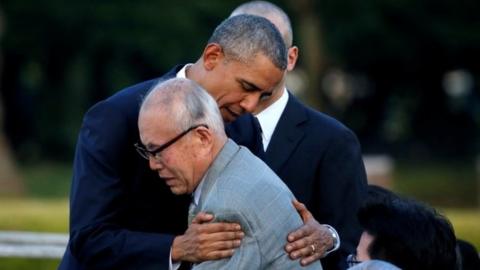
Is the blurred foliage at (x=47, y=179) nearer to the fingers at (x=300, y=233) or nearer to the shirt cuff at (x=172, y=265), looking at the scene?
the shirt cuff at (x=172, y=265)

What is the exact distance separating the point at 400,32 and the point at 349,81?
5.25m

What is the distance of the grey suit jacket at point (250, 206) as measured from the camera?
150 inches

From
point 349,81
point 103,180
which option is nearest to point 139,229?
point 103,180

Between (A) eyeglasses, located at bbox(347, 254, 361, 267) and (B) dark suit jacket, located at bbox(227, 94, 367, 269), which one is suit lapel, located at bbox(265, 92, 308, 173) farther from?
(A) eyeglasses, located at bbox(347, 254, 361, 267)

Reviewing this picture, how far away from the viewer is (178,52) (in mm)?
27953

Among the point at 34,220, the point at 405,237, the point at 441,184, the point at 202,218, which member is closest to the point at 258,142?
the point at 202,218

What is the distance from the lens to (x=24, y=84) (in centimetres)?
3238

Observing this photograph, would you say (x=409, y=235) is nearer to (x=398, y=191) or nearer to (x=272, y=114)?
(x=272, y=114)

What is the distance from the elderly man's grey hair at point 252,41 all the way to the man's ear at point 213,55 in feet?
0.05

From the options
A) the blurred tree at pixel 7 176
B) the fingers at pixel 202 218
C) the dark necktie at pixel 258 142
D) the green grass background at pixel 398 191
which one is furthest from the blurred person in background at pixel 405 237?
the blurred tree at pixel 7 176

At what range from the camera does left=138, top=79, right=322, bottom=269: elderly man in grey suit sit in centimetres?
381

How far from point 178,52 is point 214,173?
79.3 ft

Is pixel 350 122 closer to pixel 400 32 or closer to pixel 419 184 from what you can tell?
pixel 400 32

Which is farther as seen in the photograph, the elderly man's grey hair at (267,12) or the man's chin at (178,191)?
the elderly man's grey hair at (267,12)
